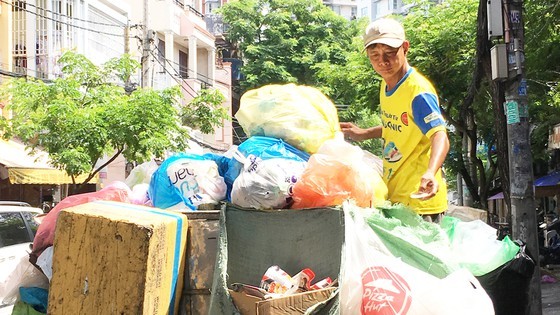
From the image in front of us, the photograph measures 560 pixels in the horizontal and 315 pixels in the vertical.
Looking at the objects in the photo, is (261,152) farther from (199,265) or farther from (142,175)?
(142,175)

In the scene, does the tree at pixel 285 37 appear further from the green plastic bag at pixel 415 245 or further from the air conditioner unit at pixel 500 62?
the green plastic bag at pixel 415 245

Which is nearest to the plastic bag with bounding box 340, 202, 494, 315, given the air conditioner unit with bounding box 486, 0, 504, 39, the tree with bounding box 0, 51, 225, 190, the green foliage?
the air conditioner unit with bounding box 486, 0, 504, 39

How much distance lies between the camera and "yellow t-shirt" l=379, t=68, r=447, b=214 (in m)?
3.48

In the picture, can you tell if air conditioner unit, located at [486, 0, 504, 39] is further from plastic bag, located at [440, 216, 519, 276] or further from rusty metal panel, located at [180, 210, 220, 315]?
rusty metal panel, located at [180, 210, 220, 315]

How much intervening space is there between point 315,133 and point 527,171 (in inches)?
127

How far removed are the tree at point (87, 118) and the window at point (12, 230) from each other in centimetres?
450

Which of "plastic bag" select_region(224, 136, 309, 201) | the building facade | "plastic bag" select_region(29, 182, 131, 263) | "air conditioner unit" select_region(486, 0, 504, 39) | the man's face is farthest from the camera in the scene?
the building facade

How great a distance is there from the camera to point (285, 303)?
8.25 ft

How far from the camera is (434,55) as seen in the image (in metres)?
14.1

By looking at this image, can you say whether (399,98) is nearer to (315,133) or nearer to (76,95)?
(315,133)

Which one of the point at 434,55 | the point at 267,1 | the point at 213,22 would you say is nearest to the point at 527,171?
the point at 434,55

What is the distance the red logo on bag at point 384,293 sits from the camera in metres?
2.63

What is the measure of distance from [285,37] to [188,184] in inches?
1159

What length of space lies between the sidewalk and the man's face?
6.34 meters
